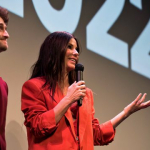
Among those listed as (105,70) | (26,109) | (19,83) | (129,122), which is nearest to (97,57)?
(105,70)

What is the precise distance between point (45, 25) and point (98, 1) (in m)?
0.70

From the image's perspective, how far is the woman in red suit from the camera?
1.87m

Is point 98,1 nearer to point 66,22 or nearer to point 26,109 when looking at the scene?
point 66,22

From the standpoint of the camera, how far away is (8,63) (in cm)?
242

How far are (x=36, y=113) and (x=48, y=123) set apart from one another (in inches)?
4.1

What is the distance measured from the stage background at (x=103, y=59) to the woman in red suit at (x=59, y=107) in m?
0.34

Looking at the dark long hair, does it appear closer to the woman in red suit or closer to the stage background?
the woman in red suit

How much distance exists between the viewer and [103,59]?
3.10 meters

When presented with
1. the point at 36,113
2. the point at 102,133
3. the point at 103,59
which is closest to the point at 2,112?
the point at 36,113

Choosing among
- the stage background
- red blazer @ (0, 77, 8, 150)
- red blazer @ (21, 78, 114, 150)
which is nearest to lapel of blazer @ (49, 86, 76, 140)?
red blazer @ (21, 78, 114, 150)

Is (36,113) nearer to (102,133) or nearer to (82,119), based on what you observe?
(82,119)

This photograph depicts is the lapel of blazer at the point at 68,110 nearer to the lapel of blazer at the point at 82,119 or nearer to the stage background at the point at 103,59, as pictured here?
the lapel of blazer at the point at 82,119

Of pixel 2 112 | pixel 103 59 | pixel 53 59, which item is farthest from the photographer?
pixel 103 59

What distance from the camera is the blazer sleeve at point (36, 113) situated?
1854 millimetres
